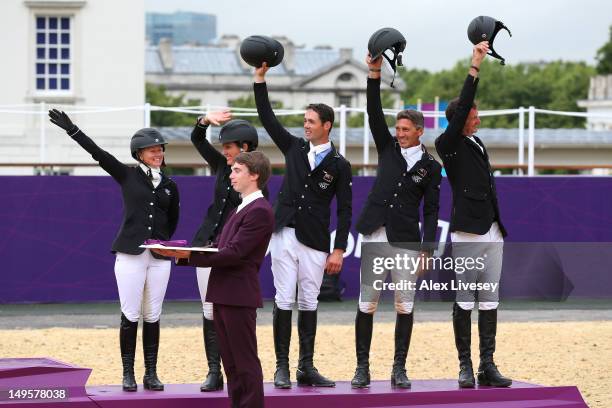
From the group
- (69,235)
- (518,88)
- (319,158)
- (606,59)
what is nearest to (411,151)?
(319,158)

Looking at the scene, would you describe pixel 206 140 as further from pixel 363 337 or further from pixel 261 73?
pixel 363 337

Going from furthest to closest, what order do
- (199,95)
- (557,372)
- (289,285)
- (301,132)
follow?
(199,95)
(301,132)
(557,372)
(289,285)

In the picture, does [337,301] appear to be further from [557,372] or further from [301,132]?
[301,132]

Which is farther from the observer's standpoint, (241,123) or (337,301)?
(337,301)

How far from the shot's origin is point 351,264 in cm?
1723

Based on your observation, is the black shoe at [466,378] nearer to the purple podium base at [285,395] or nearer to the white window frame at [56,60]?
the purple podium base at [285,395]

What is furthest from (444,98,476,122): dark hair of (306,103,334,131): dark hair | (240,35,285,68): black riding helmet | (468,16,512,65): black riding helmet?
(240,35,285,68): black riding helmet

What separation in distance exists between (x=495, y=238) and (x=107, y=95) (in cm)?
1942

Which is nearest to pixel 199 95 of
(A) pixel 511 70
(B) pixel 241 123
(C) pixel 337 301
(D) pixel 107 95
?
(A) pixel 511 70

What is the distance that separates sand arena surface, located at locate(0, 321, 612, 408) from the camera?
11828mm

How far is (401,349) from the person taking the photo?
932 centimetres

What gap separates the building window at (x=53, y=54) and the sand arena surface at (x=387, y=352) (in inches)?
538

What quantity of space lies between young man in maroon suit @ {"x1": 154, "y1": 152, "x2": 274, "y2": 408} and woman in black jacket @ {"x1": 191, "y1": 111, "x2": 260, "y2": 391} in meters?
0.90

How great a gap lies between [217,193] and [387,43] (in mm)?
1547
